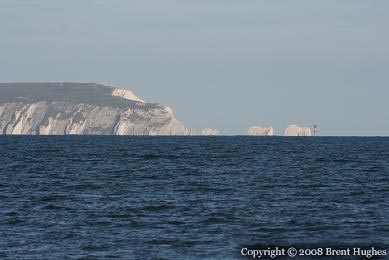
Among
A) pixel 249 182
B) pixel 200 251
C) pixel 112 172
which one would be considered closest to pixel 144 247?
pixel 200 251

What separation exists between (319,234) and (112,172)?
134ft

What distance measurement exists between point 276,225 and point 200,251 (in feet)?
22.3

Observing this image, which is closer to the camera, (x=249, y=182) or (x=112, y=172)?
(x=249, y=182)

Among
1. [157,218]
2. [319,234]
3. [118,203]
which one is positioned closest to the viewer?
[319,234]

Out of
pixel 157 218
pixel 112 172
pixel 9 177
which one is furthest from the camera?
pixel 112 172

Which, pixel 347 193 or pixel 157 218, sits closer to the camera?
pixel 157 218

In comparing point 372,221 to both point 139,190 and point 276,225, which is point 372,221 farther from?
point 139,190

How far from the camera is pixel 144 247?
33.2 meters

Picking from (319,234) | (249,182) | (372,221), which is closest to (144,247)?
(319,234)

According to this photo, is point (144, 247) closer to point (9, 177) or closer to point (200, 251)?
point (200, 251)

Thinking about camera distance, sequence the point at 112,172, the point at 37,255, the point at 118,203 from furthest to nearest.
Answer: the point at 112,172 → the point at 118,203 → the point at 37,255

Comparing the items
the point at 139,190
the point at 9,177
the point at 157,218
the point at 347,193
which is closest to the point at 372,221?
the point at 157,218

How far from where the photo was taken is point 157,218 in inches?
1609

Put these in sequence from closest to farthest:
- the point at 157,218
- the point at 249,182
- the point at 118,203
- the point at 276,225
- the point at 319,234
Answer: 1. the point at 319,234
2. the point at 276,225
3. the point at 157,218
4. the point at 118,203
5. the point at 249,182
